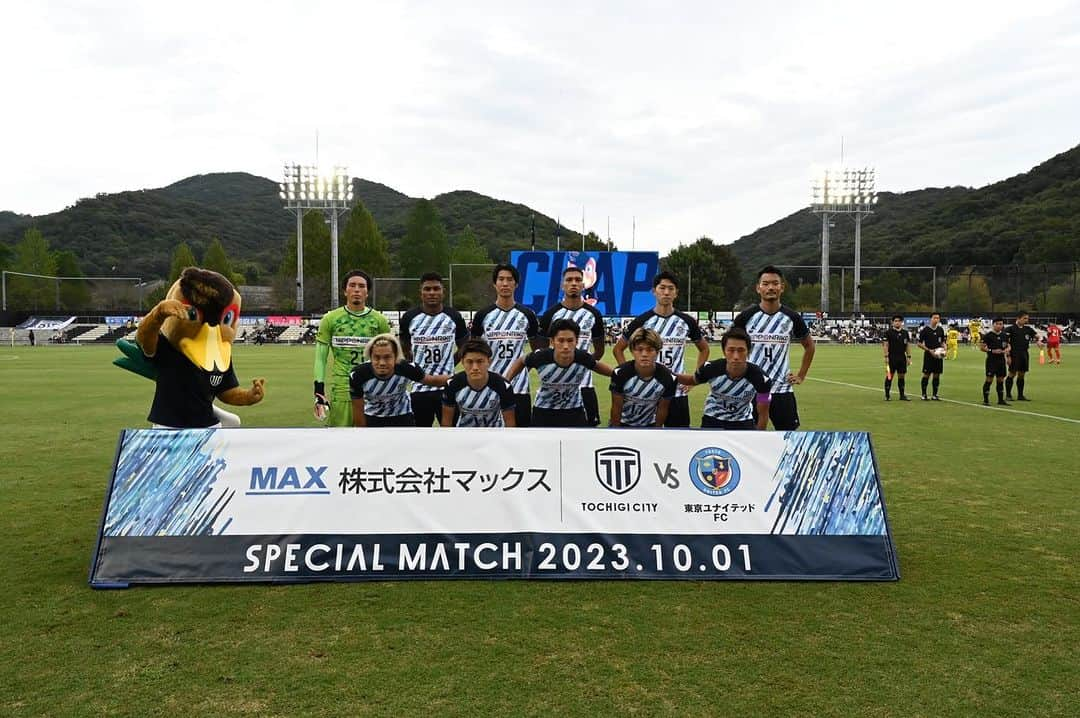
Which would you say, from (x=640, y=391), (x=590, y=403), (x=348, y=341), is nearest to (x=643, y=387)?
(x=640, y=391)

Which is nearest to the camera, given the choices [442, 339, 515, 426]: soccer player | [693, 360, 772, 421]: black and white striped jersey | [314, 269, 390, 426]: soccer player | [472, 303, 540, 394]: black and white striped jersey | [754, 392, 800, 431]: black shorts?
[442, 339, 515, 426]: soccer player

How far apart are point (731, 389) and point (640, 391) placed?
0.75 metres

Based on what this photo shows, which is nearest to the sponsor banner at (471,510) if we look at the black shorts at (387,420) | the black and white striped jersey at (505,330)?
the black shorts at (387,420)

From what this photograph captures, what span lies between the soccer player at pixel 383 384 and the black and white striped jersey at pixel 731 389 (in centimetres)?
235

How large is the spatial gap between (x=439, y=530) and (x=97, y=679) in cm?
198

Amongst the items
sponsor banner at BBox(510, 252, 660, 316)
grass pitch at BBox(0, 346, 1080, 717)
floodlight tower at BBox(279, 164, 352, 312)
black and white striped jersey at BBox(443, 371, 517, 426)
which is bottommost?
grass pitch at BBox(0, 346, 1080, 717)

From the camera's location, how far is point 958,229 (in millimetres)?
105625

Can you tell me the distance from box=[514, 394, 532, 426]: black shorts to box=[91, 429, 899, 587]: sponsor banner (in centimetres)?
194

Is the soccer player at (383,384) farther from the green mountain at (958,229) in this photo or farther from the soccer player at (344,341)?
the green mountain at (958,229)

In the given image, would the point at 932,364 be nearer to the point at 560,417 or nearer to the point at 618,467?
the point at 560,417

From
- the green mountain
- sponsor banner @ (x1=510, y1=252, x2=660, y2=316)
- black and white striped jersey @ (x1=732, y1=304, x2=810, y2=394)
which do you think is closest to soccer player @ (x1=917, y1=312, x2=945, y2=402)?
sponsor banner @ (x1=510, y1=252, x2=660, y2=316)

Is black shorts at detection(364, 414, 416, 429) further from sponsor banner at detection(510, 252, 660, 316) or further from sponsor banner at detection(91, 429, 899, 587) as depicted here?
sponsor banner at detection(510, 252, 660, 316)

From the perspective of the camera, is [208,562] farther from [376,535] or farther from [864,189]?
[864,189]

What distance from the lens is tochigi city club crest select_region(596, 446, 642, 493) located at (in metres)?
5.11
